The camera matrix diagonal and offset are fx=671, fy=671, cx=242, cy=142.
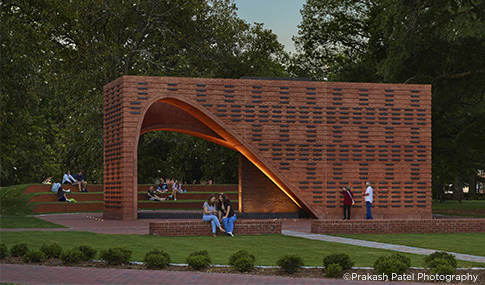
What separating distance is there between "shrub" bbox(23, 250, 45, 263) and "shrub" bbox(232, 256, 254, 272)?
12.3 ft

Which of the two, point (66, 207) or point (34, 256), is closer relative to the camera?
point (34, 256)

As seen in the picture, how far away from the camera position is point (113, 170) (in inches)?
1048

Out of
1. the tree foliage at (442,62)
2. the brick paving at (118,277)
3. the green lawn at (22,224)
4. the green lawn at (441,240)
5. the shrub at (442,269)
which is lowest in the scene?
the green lawn at (22,224)

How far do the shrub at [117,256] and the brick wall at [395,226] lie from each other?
29.2 feet

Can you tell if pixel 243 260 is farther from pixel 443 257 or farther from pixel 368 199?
pixel 368 199

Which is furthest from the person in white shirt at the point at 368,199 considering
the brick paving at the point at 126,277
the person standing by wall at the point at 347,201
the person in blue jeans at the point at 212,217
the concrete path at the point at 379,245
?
the brick paving at the point at 126,277

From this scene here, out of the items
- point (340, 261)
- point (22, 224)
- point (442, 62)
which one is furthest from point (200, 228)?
point (442, 62)

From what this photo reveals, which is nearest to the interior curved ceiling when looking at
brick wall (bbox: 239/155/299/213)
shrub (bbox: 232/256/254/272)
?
brick wall (bbox: 239/155/299/213)

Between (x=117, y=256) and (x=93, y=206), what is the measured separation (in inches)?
827

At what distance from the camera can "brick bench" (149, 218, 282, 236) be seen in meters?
18.3

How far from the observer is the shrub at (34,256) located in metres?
12.4

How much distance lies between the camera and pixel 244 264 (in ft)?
36.7

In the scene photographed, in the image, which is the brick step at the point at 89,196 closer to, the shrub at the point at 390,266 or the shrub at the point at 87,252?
the shrub at the point at 87,252

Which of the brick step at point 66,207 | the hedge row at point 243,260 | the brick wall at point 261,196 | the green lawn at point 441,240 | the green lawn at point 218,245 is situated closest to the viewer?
the hedge row at point 243,260
